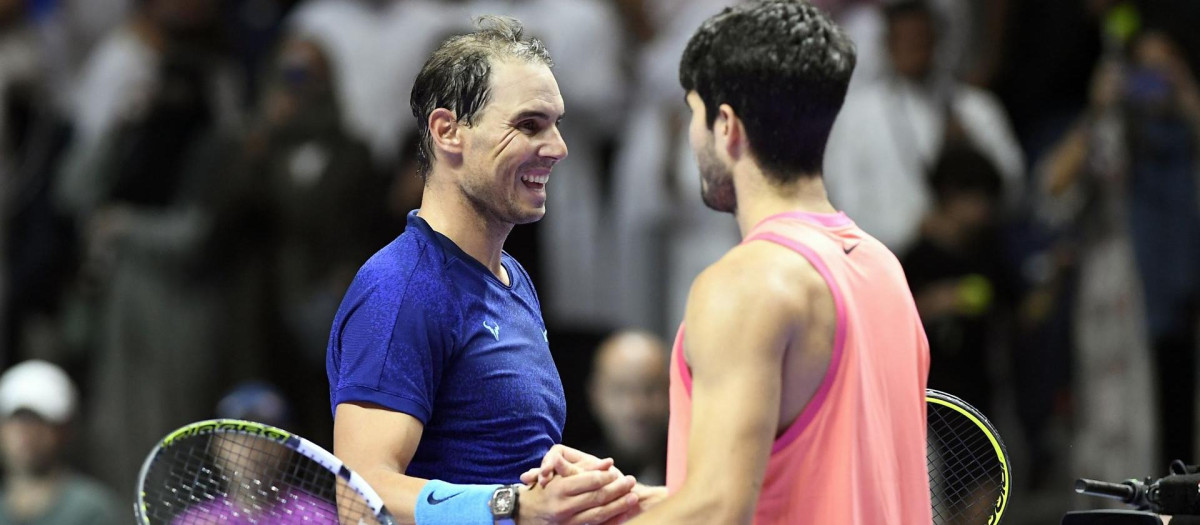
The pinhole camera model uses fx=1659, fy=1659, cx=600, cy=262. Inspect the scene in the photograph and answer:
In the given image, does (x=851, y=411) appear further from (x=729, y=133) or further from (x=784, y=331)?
(x=729, y=133)

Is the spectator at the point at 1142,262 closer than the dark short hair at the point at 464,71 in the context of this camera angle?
No

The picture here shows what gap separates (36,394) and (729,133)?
218 inches

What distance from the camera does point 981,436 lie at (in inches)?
143

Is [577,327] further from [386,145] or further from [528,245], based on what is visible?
[386,145]

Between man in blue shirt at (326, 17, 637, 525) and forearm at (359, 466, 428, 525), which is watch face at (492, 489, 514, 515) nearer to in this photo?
man in blue shirt at (326, 17, 637, 525)

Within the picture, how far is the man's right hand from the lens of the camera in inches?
119

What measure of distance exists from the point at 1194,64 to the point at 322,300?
4.07m

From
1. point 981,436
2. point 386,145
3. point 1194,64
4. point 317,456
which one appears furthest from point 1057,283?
point 317,456

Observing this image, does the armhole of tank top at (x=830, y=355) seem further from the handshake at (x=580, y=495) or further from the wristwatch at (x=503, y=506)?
the wristwatch at (x=503, y=506)

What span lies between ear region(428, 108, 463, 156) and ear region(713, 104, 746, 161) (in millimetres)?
586

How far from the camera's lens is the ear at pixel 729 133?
3027 mm

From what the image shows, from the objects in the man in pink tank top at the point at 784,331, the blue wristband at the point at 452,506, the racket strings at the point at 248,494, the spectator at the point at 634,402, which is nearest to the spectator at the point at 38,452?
the spectator at the point at 634,402

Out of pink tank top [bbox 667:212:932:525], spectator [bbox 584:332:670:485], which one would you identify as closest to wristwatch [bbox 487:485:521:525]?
pink tank top [bbox 667:212:932:525]

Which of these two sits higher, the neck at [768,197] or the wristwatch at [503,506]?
the neck at [768,197]
